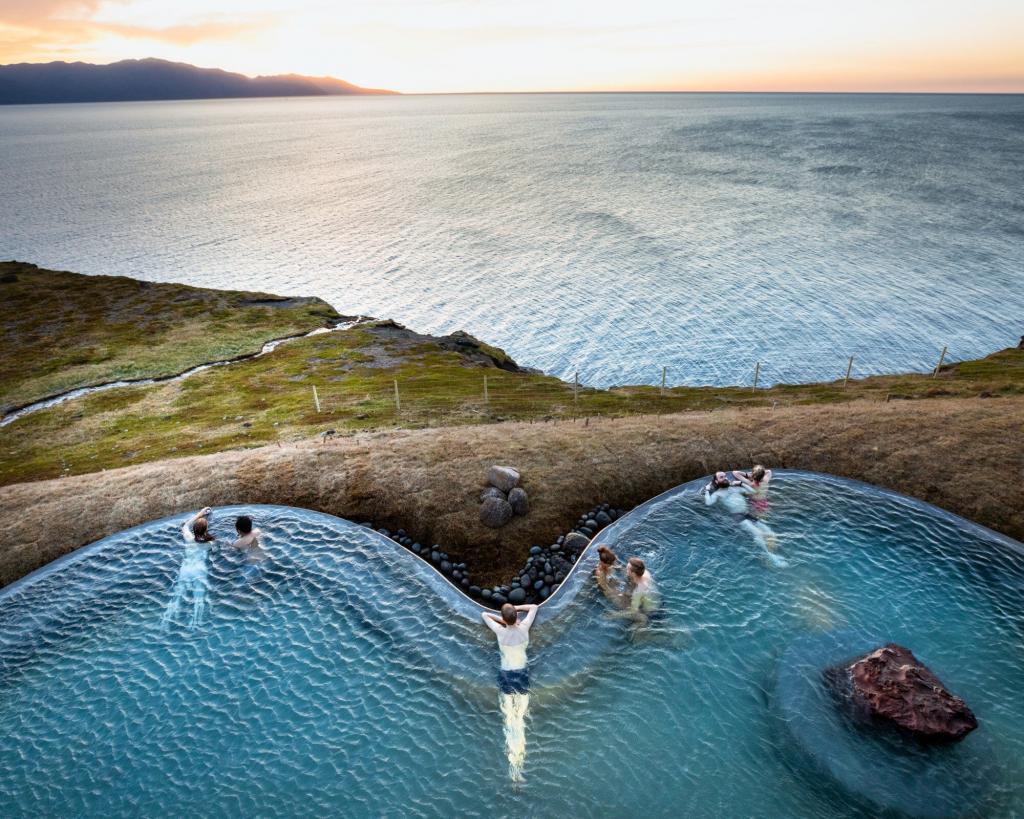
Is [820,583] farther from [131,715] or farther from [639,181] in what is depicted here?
[639,181]

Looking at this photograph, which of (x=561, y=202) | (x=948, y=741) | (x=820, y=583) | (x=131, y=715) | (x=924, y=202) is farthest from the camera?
(x=561, y=202)

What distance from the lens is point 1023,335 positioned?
244 ft

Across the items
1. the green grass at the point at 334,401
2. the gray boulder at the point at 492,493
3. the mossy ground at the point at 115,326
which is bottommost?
the mossy ground at the point at 115,326

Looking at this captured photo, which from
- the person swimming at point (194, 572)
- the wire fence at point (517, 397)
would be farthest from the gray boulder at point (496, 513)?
the person swimming at point (194, 572)

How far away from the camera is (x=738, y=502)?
27.5m

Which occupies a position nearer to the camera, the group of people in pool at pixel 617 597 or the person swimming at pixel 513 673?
the person swimming at pixel 513 673

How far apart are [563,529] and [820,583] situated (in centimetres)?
1133

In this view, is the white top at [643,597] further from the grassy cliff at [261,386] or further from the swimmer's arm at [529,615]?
the grassy cliff at [261,386]

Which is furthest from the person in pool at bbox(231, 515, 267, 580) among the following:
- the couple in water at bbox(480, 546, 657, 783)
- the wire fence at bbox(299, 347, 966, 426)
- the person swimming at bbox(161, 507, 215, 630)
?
the wire fence at bbox(299, 347, 966, 426)

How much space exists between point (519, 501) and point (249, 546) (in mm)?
12830

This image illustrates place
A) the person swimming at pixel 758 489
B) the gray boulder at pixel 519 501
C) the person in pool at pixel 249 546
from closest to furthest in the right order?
the person in pool at pixel 249 546, the person swimming at pixel 758 489, the gray boulder at pixel 519 501

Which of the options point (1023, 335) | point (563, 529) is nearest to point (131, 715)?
point (563, 529)

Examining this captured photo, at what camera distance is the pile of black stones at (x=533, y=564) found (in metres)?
24.6

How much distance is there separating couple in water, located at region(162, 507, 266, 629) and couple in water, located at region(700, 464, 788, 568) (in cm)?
2163
